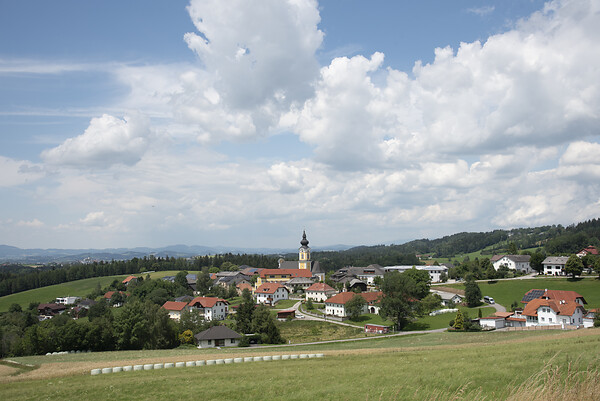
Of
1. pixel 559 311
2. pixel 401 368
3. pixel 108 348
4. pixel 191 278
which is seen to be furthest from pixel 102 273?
pixel 401 368

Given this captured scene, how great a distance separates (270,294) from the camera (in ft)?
335

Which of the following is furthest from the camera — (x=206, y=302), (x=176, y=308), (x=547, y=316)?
(x=176, y=308)

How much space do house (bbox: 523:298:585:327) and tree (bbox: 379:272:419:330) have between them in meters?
16.0

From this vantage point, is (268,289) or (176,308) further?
(268,289)

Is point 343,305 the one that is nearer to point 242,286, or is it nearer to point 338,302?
point 338,302

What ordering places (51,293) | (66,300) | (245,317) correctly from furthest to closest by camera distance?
(51,293) < (66,300) < (245,317)

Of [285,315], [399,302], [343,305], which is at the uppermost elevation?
[399,302]

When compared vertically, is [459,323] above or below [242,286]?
above

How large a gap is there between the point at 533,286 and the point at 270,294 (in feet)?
192

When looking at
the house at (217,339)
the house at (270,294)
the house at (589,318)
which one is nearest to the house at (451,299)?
the house at (589,318)

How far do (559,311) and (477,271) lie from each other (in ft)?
162

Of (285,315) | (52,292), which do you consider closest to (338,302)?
(285,315)

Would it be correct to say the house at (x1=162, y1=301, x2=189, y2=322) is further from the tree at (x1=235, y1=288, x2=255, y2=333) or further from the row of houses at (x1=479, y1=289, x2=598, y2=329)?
the row of houses at (x1=479, y1=289, x2=598, y2=329)

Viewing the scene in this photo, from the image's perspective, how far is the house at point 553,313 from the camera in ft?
184
